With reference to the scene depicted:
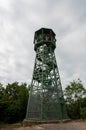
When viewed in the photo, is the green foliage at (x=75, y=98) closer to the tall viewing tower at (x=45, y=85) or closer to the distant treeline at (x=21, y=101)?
the distant treeline at (x=21, y=101)

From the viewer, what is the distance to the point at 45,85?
27.5 m

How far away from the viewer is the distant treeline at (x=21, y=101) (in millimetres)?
33031

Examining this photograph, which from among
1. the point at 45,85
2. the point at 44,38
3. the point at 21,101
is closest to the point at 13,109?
the point at 21,101

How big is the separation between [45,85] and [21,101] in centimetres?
1106

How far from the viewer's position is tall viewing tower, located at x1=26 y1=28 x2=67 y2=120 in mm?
25888

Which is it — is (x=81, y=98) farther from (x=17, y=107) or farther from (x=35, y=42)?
(x=35, y=42)

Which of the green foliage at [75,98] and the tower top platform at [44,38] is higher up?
the tower top platform at [44,38]

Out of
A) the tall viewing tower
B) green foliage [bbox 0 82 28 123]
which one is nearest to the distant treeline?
green foliage [bbox 0 82 28 123]

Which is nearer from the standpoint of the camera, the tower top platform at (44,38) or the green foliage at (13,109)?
the tower top platform at (44,38)

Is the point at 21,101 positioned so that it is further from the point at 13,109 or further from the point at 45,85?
the point at 45,85

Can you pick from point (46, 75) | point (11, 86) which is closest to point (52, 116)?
point (46, 75)

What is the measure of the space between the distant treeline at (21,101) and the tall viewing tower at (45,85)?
763cm

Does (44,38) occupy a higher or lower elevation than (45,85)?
higher

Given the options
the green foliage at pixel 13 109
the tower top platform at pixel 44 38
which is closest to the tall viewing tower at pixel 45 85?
the tower top platform at pixel 44 38
